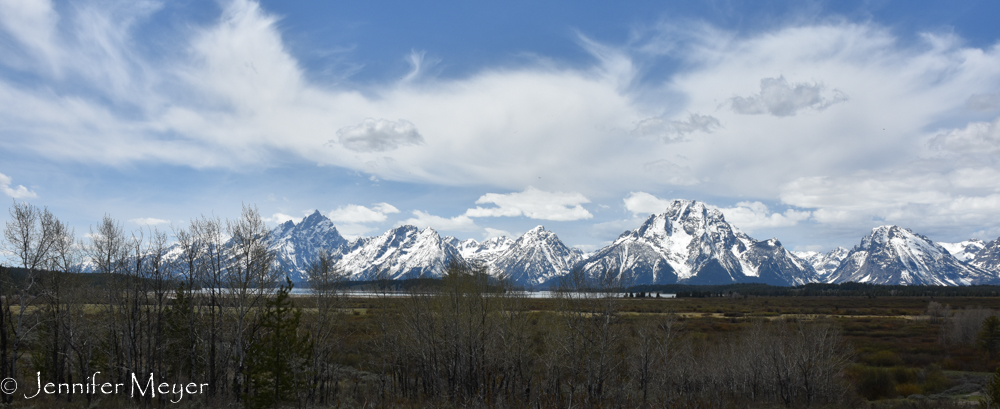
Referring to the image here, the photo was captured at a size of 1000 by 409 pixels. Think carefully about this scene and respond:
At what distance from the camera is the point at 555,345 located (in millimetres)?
52844

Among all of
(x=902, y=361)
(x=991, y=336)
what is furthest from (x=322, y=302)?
(x=991, y=336)

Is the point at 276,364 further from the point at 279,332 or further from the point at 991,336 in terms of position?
the point at 991,336

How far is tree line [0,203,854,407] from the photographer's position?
41.7m

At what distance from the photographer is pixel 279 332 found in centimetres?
4419

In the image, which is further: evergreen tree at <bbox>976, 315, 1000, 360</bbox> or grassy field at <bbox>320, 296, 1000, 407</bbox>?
evergreen tree at <bbox>976, 315, 1000, 360</bbox>

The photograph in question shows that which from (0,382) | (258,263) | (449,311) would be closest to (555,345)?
(449,311)

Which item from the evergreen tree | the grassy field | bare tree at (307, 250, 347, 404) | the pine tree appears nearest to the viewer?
the pine tree

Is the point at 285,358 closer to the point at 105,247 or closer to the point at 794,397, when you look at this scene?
the point at 105,247

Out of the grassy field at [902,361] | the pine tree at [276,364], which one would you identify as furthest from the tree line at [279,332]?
the grassy field at [902,361]

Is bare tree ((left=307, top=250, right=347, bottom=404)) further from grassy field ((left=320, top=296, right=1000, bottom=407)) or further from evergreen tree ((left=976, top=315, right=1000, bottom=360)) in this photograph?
evergreen tree ((left=976, top=315, right=1000, bottom=360))

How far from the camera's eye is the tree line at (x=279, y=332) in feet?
137

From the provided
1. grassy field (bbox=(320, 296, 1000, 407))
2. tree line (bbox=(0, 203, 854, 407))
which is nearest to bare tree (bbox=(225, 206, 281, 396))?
tree line (bbox=(0, 203, 854, 407))

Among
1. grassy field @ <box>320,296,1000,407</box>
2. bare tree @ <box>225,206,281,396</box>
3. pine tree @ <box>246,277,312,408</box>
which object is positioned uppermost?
bare tree @ <box>225,206,281,396</box>

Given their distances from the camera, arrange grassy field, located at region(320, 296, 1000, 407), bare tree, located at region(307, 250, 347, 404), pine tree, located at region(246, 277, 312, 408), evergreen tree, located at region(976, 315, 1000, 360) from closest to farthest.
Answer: pine tree, located at region(246, 277, 312, 408)
bare tree, located at region(307, 250, 347, 404)
grassy field, located at region(320, 296, 1000, 407)
evergreen tree, located at region(976, 315, 1000, 360)
